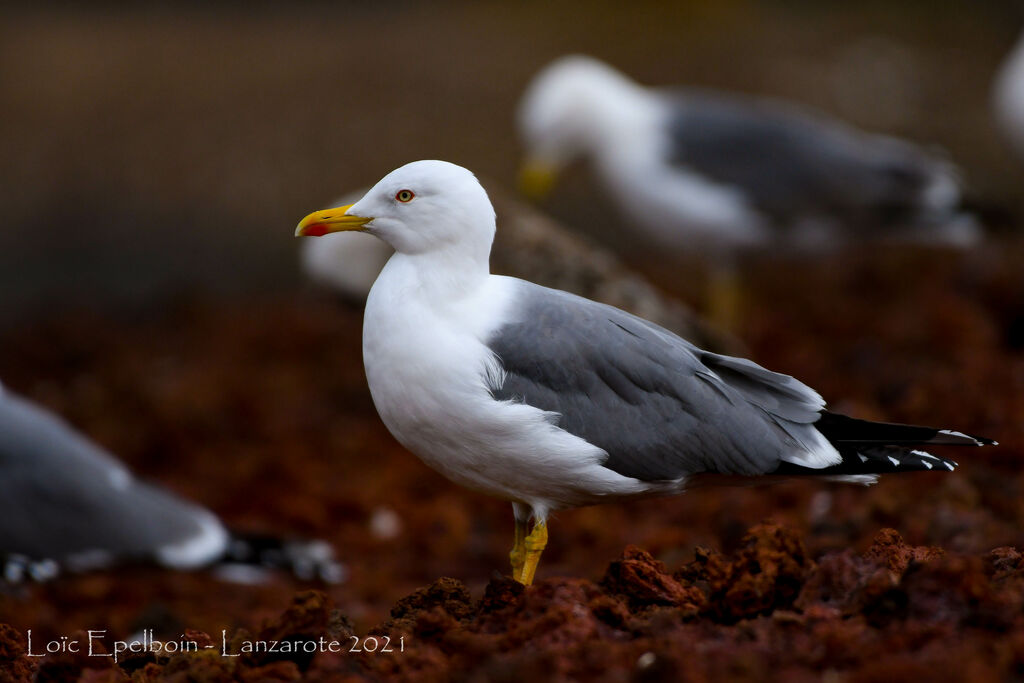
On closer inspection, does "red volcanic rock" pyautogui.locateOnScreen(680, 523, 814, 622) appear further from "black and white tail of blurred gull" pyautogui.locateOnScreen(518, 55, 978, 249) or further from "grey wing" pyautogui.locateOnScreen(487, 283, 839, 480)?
"black and white tail of blurred gull" pyautogui.locateOnScreen(518, 55, 978, 249)

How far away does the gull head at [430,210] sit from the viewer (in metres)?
4.10

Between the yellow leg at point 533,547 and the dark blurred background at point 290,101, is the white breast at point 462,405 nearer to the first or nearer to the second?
the yellow leg at point 533,547

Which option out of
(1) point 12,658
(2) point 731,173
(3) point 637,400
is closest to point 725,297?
(2) point 731,173

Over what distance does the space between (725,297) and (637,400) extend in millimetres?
5650

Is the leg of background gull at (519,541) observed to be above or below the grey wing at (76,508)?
below

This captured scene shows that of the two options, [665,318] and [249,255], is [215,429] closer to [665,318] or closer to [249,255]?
[665,318]

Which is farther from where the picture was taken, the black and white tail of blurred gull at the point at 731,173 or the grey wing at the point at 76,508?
the black and white tail of blurred gull at the point at 731,173

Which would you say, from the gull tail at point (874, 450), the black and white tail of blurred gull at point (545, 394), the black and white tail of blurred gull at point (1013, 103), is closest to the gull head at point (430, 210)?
the black and white tail of blurred gull at point (545, 394)

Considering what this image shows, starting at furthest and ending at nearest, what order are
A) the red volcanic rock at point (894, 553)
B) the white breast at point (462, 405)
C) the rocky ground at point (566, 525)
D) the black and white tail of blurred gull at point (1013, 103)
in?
the black and white tail of blurred gull at point (1013, 103)
the white breast at point (462, 405)
the red volcanic rock at point (894, 553)
the rocky ground at point (566, 525)

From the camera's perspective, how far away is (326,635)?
353cm

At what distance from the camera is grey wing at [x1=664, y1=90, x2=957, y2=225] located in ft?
30.4

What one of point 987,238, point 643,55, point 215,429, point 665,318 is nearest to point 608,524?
point 665,318

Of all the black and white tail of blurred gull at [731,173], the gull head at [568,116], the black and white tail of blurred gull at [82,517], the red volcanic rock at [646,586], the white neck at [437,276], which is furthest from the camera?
the gull head at [568,116]

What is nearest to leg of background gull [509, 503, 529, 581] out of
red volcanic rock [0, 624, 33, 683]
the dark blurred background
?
red volcanic rock [0, 624, 33, 683]
